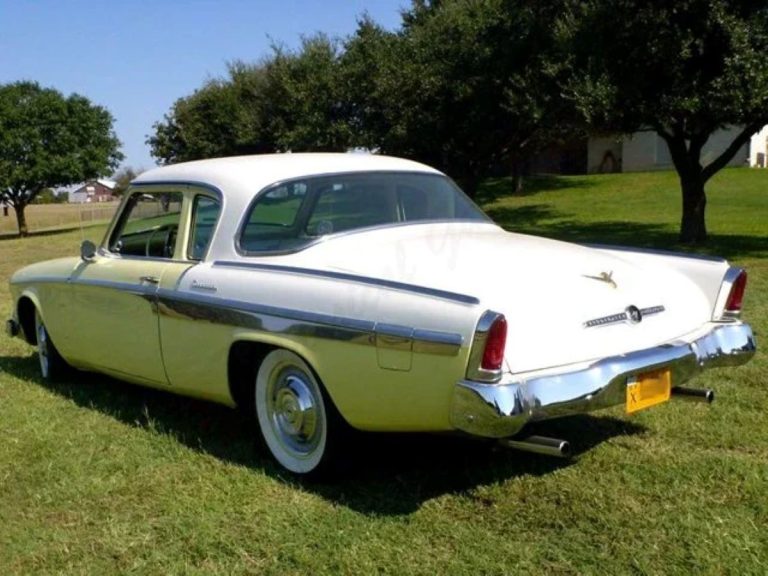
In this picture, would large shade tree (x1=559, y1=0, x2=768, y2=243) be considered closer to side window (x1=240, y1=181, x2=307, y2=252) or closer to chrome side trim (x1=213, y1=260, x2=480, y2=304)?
side window (x1=240, y1=181, x2=307, y2=252)

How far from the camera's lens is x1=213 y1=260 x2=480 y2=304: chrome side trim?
11.2ft

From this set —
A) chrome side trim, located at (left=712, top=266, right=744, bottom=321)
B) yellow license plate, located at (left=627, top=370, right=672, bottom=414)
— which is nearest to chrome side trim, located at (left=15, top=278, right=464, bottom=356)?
yellow license plate, located at (left=627, top=370, right=672, bottom=414)

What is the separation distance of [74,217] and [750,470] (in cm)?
3784

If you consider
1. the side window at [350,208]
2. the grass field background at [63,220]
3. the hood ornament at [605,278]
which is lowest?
the grass field background at [63,220]

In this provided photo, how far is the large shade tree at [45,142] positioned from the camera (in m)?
29.4

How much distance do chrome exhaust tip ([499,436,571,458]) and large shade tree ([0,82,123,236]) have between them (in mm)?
28747

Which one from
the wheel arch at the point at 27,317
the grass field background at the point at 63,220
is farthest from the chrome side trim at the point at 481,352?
the grass field background at the point at 63,220

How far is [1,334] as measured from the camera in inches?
323

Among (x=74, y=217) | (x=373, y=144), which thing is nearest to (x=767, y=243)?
(x=373, y=144)

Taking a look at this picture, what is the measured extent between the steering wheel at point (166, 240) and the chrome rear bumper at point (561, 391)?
7.64 ft

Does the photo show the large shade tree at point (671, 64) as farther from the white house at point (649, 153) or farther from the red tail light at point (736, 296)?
the white house at point (649, 153)

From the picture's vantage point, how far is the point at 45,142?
99.0 ft

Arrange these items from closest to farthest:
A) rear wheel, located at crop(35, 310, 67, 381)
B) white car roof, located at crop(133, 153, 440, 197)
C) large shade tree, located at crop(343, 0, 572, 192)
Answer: white car roof, located at crop(133, 153, 440, 197), rear wheel, located at crop(35, 310, 67, 381), large shade tree, located at crop(343, 0, 572, 192)

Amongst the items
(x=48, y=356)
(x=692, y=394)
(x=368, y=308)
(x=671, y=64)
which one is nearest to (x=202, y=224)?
(x=368, y=308)
